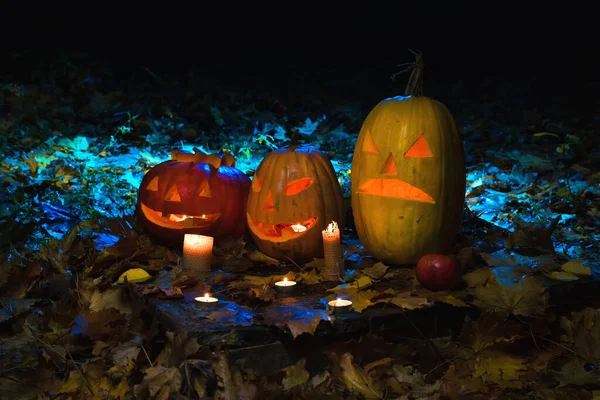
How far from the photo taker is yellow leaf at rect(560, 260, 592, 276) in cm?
254

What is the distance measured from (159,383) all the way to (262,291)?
61 cm

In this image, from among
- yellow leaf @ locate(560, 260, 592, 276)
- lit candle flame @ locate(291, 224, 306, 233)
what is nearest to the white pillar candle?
lit candle flame @ locate(291, 224, 306, 233)

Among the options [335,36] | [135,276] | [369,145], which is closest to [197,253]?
[135,276]

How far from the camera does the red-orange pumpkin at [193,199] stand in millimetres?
2984

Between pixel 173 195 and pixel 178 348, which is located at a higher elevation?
pixel 173 195

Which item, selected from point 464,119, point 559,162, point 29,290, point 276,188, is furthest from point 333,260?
point 464,119

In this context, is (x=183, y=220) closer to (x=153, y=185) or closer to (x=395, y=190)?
(x=153, y=185)

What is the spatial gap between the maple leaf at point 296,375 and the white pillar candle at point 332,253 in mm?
605

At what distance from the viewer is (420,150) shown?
258cm

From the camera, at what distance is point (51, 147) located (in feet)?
16.4

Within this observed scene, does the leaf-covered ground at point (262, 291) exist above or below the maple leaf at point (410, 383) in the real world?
above

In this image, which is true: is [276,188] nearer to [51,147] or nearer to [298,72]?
[51,147]

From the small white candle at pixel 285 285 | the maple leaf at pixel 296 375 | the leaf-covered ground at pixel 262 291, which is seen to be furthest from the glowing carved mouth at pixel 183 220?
the maple leaf at pixel 296 375

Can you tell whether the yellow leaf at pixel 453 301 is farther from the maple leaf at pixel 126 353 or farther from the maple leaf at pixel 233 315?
the maple leaf at pixel 126 353
